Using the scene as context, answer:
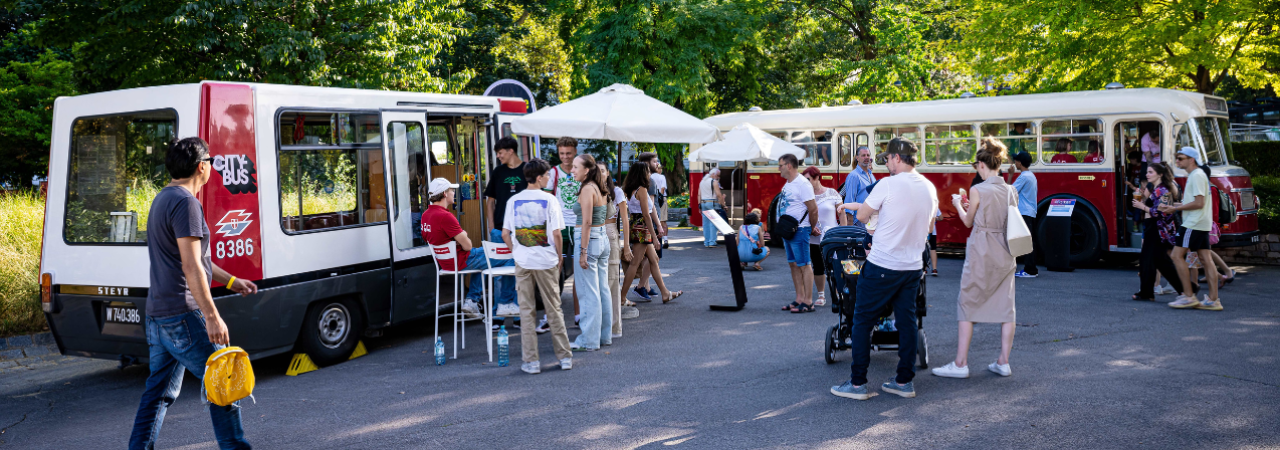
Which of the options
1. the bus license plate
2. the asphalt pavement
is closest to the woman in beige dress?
the asphalt pavement

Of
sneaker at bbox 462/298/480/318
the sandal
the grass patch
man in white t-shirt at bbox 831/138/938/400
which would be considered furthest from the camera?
the sandal

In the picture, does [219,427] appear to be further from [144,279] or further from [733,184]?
[733,184]

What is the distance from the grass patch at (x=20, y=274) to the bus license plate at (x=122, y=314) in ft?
9.09

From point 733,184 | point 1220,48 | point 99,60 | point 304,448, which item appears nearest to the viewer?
point 304,448

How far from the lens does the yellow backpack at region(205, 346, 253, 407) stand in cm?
438

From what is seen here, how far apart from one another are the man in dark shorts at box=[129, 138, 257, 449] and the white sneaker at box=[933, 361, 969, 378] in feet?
14.8

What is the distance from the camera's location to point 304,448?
208 inches

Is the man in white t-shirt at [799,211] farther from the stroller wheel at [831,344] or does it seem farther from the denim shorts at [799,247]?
the stroller wheel at [831,344]

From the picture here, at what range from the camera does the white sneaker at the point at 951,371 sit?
6504 millimetres

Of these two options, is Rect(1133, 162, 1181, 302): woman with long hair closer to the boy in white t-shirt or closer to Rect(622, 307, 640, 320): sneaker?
Rect(622, 307, 640, 320): sneaker

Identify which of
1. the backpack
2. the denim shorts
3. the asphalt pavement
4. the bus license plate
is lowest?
the asphalt pavement

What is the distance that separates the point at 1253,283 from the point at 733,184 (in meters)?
8.77

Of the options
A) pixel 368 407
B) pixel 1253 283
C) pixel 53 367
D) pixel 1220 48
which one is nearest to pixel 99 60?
pixel 53 367

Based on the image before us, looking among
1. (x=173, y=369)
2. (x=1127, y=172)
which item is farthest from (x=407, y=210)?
(x=1127, y=172)
